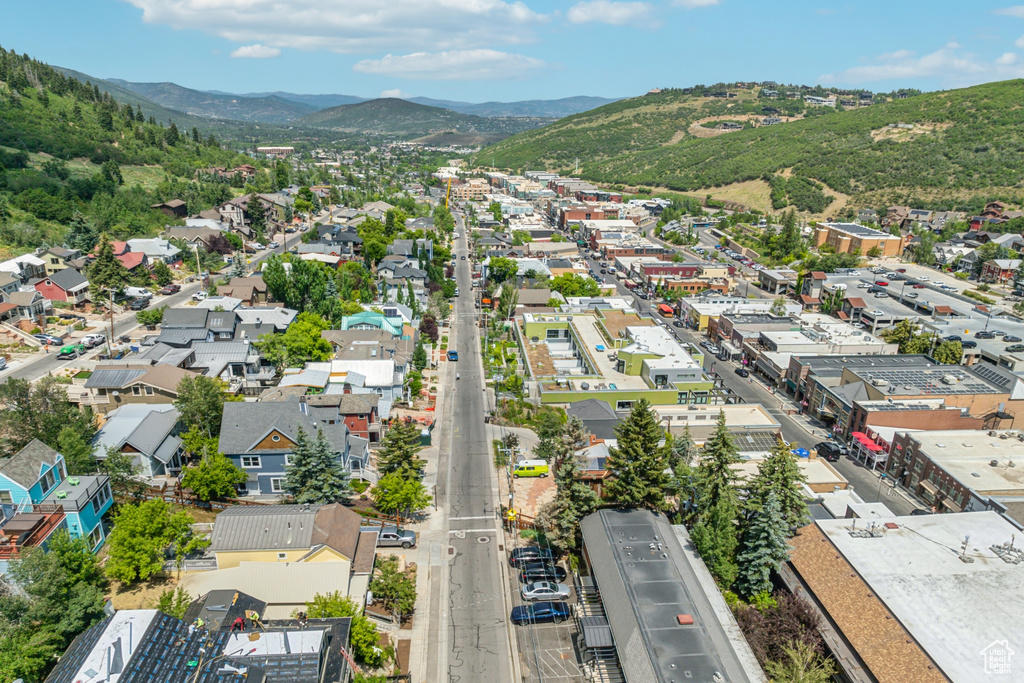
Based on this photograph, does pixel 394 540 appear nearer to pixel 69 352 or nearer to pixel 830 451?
pixel 830 451

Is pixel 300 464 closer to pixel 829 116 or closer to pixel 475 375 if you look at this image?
pixel 475 375

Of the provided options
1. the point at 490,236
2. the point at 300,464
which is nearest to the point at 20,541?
the point at 300,464

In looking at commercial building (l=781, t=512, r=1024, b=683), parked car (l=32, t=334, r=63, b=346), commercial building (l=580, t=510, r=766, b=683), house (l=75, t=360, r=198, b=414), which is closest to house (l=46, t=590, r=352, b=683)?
commercial building (l=580, t=510, r=766, b=683)

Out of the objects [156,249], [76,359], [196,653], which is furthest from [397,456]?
[156,249]

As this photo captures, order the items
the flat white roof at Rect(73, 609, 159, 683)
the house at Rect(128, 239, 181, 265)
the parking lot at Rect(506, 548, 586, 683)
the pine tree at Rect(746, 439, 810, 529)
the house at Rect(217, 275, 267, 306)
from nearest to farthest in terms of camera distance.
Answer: the flat white roof at Rect(73, 609, 159, 683) < the parking lot at Rect(506, 548, 586, 683) < the pine tree at Rect(746, 439, 810, 529) < the house at Rect(217, 275, 267, 306) < the house at Rect(128, 239, 181, 265)

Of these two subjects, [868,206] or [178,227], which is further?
[868,206]

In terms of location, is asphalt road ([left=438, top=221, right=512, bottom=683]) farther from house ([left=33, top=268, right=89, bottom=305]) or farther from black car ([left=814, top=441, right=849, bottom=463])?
house ([left=33, top=268, right=89, bottom=305])

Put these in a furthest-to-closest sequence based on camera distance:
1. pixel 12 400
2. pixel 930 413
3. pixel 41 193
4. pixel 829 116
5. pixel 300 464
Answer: pixel 829 116 < pixel 41 193 < pixel 930 413 < pixel 12 400 < pixel 300 464

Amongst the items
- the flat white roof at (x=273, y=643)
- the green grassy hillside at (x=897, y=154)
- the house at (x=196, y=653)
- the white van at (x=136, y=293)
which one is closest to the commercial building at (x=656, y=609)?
the house at (x=196, y=653)
